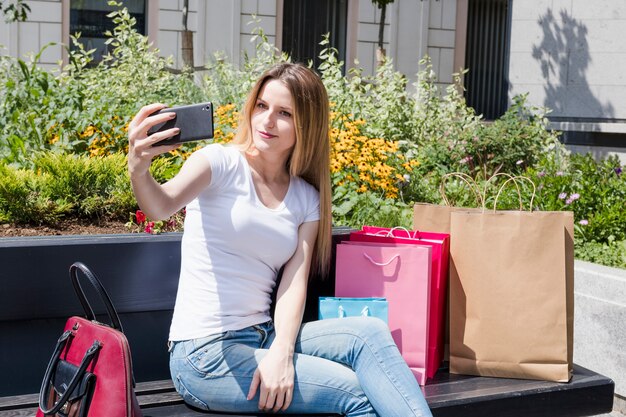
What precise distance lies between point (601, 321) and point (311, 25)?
12637mm

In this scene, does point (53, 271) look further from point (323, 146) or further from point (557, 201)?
point (557, 201)

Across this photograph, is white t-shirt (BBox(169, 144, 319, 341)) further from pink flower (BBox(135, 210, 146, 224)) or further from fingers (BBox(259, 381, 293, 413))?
pink flower (BBox(135, 210, 146, 224))

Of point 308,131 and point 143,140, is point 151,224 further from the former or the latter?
point 143,140

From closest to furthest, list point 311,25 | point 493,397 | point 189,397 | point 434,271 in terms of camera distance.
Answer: point 189,397
point 493,397
point 434,271
point 311,25

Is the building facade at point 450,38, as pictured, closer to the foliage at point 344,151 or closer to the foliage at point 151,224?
A: the foliage at point 344,151

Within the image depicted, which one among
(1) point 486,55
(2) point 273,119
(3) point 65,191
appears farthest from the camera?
(1) point 486,55

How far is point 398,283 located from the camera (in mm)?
3312

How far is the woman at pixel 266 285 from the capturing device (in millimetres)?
2904

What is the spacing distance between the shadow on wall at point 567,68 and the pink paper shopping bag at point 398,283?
6.54 meters

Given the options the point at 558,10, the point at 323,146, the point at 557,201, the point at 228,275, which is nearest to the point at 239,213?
the point at 228,275

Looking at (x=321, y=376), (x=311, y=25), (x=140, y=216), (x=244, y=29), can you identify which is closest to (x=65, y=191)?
(x=140, y=216)

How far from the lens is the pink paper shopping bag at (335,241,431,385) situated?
10.8 ft

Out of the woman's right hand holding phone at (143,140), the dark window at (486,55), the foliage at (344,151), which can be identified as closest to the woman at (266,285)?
the woman's right hand holding phone at (143,140)

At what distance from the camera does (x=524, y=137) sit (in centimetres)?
845
